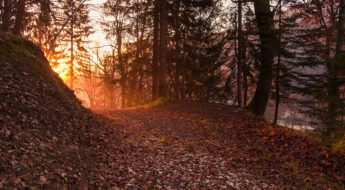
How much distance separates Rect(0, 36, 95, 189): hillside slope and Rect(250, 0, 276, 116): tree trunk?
8160 mm

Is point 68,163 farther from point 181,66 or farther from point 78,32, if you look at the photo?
point 78,32

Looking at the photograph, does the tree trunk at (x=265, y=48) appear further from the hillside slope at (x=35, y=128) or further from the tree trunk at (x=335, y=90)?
the hillside slope at (x=35, y=128)

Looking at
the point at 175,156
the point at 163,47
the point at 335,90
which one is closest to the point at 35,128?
the point at 175,156

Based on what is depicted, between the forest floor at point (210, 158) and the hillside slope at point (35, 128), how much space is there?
0.65m

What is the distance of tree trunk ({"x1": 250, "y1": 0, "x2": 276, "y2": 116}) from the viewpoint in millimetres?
13820

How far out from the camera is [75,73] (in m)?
33.2

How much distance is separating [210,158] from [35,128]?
458 centimetres

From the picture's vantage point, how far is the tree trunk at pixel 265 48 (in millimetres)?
13820

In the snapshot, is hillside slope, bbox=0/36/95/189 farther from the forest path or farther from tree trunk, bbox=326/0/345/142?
tree trunk, bbox=326/0/345/142

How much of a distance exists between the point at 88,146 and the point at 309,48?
13768 mm

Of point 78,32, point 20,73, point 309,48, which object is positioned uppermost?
point 78,32

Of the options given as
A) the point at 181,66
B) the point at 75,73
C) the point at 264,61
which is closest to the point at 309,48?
the point at 264,61

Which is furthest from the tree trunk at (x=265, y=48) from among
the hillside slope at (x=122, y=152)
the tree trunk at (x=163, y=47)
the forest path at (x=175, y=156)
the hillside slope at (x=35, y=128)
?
the hillside slope at (x=35, y=128)

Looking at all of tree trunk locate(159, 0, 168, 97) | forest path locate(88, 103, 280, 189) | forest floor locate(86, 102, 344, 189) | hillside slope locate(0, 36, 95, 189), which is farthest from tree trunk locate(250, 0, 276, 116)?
hillside slope locate(0, 36, 95, 189)
